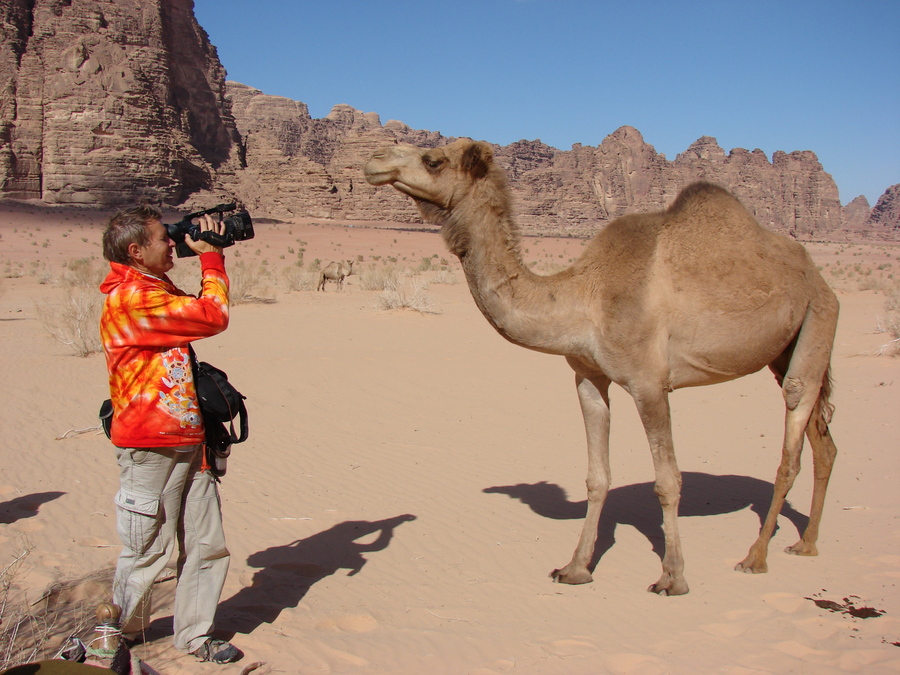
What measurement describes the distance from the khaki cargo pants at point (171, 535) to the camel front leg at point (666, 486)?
2.63 metres

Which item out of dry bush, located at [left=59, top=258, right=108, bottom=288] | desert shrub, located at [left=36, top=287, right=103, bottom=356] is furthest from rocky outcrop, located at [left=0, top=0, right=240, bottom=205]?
desert shrub, located at [left=36, top=287, right=103, bottom=356]

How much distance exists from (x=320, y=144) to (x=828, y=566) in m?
142

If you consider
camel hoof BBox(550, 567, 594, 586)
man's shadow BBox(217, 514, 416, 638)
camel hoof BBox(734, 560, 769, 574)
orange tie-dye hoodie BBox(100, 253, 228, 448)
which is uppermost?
orange tie-dye hoodie BBox(100, 253, 228, 448)

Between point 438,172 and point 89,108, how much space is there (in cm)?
6822

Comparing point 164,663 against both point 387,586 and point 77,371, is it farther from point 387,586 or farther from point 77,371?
point 77,371

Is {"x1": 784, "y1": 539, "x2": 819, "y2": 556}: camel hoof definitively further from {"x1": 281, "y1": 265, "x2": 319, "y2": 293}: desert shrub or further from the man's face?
{"x1": 281, "y1": 265, "x2": 319, "y2": 293}: desert shrub

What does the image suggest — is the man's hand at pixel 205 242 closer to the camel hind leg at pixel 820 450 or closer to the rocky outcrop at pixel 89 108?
the camel hind leg at pixel 820 450

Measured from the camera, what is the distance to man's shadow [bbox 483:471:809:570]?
19.5 ft

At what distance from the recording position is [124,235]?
329cm

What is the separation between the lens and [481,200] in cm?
436

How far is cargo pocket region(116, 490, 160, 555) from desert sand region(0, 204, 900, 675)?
26.2 inches

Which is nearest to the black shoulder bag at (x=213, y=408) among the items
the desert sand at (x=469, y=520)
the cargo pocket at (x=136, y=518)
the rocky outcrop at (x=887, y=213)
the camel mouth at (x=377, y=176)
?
the cargo pocket at (x=136, y=518)

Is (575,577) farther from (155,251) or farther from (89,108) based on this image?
(89,108)

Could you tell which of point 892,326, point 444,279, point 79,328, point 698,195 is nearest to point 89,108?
point 444,279
